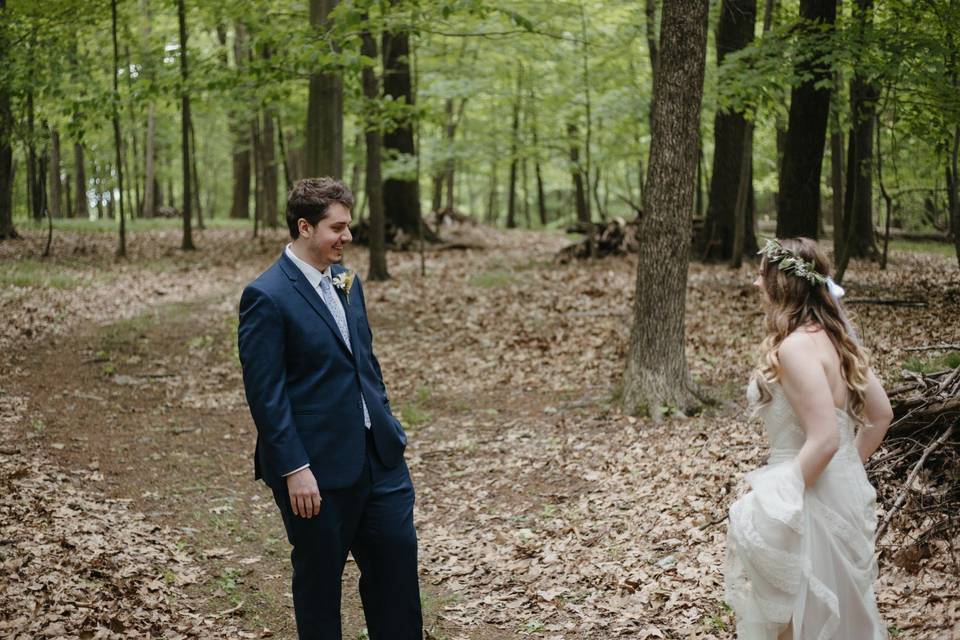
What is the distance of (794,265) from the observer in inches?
133

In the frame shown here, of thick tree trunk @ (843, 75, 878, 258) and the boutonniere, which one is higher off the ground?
thick tree trunk @ (843, 75, 878, 258)

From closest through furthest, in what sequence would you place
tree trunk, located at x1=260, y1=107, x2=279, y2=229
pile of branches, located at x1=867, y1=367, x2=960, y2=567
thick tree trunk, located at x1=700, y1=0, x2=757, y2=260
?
pile of branches, located at x1=867, y1=367, x2=960, y2=567 → thick tree trunk, located at x1=700, y1=0, x2=757, y2=260 → tree trunk, located at x1=260, y1=107, x2=279, y2=229

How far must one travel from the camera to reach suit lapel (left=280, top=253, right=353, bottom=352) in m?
3.85

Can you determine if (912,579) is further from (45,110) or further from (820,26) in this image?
(45,110)

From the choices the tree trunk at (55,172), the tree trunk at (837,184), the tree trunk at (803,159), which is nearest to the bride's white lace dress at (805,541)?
the tree trunk at (803,159)

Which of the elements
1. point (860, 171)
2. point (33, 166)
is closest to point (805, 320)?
point (860, 171)

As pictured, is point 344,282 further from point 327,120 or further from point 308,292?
point 327,120

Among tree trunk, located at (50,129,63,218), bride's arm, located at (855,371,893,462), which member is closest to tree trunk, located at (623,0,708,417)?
bride's arm, located at (855,371,893,462)

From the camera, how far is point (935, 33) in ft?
33.0

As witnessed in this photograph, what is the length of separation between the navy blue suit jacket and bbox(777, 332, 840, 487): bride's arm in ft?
6.14

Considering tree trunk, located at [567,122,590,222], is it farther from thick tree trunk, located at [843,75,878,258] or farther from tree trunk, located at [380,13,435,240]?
thick tree trunk, located at [843,75,878,258]

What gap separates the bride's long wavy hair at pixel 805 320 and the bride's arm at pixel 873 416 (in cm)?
3

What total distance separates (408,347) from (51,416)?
543 centimetres

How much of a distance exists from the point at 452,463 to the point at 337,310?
510 cm
